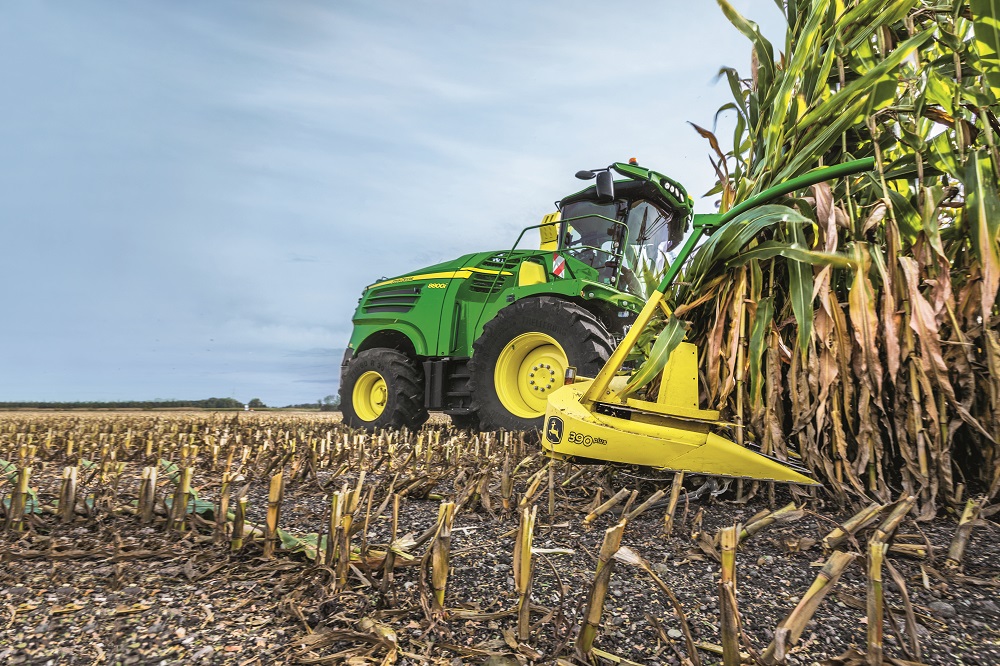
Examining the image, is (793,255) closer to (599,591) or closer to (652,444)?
(652,444)

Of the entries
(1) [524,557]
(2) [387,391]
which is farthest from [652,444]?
(2) [387,391]

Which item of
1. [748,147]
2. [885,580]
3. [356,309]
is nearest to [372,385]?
[356,309]

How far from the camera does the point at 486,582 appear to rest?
4.80 feet

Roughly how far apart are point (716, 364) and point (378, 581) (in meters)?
1.62

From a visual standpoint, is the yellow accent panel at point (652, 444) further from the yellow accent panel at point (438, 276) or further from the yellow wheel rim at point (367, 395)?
the yellow wheel rim at point (367, 395)

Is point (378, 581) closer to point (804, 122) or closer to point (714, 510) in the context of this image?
point (714, 510)

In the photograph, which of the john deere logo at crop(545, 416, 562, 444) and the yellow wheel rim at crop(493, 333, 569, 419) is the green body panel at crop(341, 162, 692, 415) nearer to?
the yellow wheel rim at crop(493, 333, 569, 419)

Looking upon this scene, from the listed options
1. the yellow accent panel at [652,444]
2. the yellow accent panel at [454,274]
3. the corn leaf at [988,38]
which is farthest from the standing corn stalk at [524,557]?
the yellow accent panel at [454,274]

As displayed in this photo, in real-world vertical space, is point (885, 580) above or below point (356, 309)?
below

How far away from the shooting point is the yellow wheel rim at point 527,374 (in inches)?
184

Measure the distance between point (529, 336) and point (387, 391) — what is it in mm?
2001

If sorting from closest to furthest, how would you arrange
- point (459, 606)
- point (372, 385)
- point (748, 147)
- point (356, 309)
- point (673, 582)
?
point (459, 606), point (673, 582), point (748, 147), point (372, 385), point (356, 309)

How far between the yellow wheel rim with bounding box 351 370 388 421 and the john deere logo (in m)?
4.22

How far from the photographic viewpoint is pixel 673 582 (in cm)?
147
